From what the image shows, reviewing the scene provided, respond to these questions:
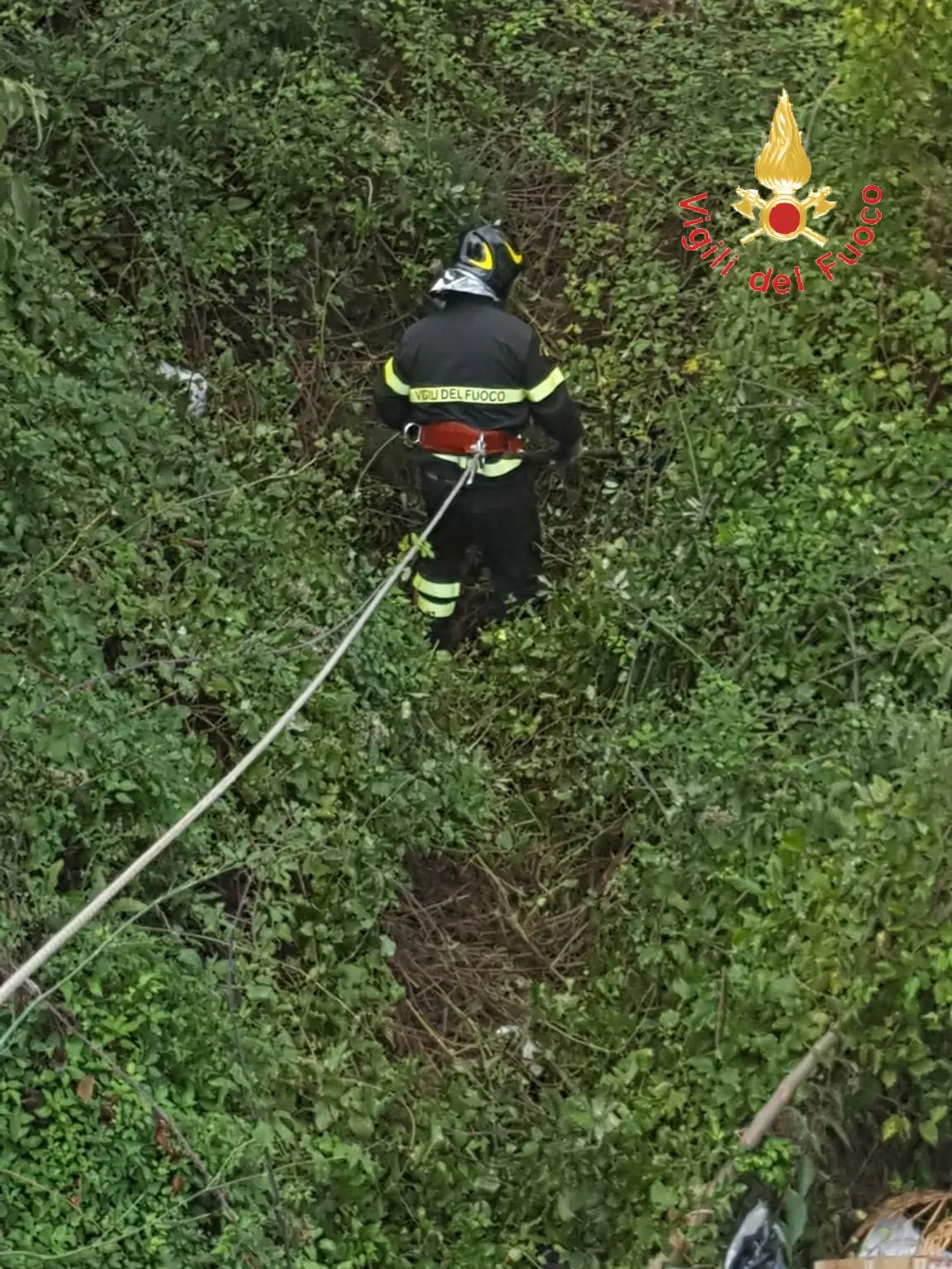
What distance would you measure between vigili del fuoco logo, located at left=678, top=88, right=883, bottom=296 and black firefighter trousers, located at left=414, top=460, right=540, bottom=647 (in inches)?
56.3

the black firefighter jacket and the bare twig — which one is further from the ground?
the black firefighter jacket

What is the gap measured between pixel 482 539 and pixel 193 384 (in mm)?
1416

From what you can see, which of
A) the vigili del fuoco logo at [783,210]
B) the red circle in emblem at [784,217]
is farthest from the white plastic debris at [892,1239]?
the red circle in emblem at [784,217]

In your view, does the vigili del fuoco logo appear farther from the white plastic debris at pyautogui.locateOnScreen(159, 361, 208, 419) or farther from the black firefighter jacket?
the white plastic debris at pyautogui.locateOnScreen(159, 361, 208, 419)

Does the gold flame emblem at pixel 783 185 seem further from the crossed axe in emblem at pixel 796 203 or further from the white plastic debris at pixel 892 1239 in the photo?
the white plastic debris at pixel 892 1239

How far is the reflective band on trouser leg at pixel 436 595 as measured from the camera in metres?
5.55

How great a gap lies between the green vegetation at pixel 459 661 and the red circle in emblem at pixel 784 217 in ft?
0.83

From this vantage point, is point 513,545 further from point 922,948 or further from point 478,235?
point 922,948

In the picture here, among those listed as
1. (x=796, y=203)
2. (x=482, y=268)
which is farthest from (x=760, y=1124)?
(x=796, y=203)

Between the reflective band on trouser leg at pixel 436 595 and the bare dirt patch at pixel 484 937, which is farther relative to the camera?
the reflective band on trouser leg at pixel 436 595

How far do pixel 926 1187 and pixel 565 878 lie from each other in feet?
5.54

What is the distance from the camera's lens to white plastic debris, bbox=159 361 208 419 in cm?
540

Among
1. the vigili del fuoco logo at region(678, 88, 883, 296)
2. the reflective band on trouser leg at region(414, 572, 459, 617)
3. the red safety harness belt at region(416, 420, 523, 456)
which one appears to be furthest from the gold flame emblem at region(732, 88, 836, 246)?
the reflective band on trouser leg at region(414, 572, 459, 617)

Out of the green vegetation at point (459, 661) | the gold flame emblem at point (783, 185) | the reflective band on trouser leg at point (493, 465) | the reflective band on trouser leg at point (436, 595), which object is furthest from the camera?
the gold flame emblem at point (783, 185)
